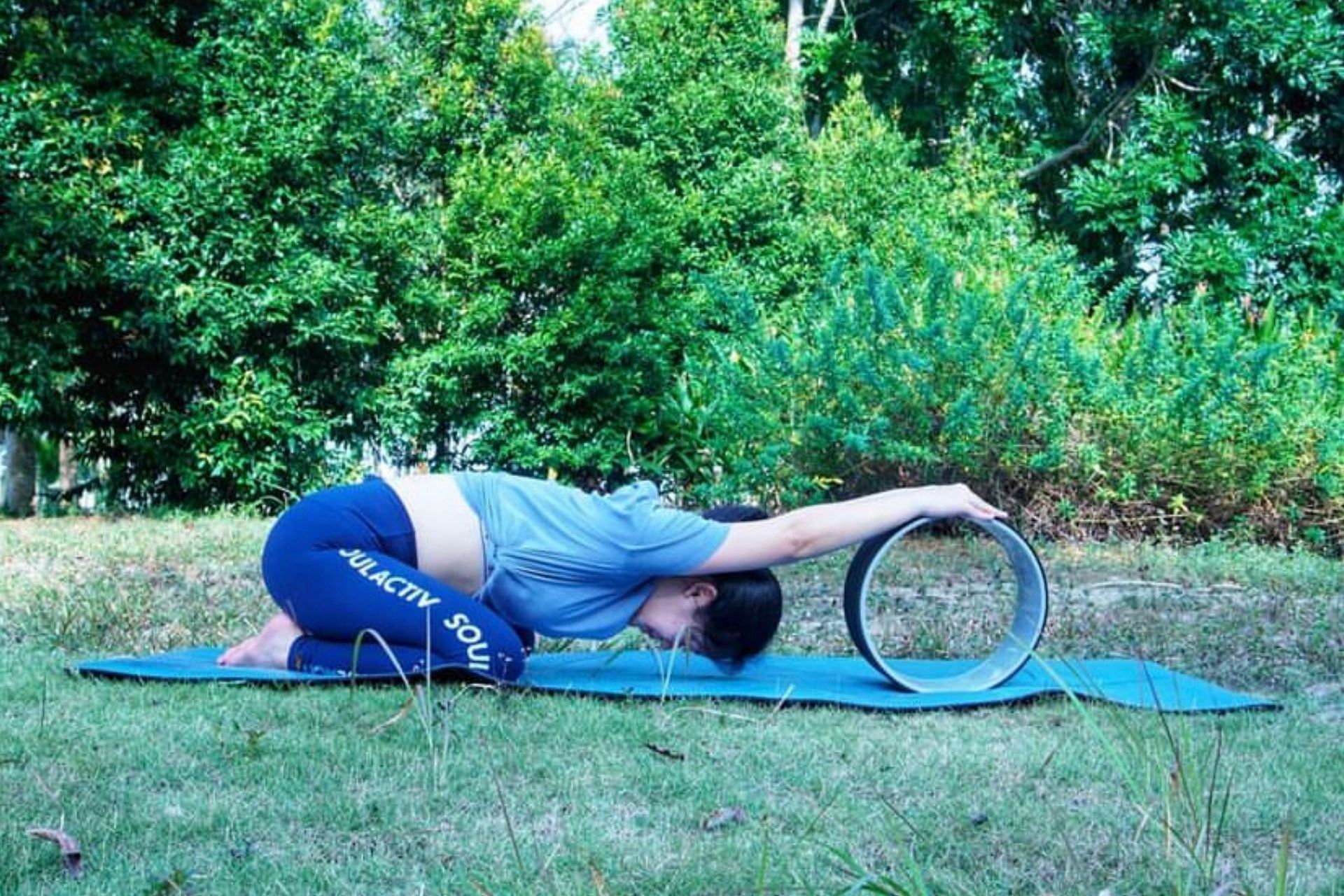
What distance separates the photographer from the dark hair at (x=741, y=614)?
4.12 metres

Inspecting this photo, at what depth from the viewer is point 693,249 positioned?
13.9m

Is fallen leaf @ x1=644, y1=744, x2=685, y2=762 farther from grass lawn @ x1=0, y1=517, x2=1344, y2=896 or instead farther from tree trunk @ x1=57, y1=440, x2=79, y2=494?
tree trunk @ x1=57, y1=440, x2=79, y2=494

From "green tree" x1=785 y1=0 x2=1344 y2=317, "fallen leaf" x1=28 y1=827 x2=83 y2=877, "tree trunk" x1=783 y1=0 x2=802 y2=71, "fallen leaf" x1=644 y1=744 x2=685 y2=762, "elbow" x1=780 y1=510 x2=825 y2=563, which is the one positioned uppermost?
"tree trunk" x1=783 y1=0 x2=802 y2=71

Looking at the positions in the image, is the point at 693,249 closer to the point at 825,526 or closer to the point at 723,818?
the point at 825,526

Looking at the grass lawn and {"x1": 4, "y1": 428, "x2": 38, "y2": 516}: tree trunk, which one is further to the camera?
{"x1": 4, "y1": 428, "x2": 38, "y2": 516}: tree trunk

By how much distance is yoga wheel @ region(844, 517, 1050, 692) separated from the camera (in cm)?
425

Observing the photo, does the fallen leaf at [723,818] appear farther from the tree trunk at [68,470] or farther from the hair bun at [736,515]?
the tree trunk at [68,470]

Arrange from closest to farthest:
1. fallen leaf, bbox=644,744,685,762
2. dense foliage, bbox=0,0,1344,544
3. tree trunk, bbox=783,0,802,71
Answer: fallen leaf, bbox=644,744,685,762
dense foliage, bbox=0,0,1344,544
tree trunk, bbox=783,0,802,71

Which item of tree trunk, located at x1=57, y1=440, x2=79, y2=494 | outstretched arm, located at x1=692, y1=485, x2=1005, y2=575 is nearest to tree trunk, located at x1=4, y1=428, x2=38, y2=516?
tree trunk, located at x1=57, y1=440, x2=79, y2=494

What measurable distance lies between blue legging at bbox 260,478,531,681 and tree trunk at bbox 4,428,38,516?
9.98 m

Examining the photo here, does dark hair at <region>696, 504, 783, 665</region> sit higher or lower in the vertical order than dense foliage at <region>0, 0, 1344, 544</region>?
lower

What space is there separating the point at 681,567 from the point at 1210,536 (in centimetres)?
593

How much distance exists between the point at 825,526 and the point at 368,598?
1.29 m

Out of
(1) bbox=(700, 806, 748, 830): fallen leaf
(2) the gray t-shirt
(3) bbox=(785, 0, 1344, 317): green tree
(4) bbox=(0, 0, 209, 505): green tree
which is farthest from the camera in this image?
(3) bbox=(785, 0, 1344, 317): green tree
